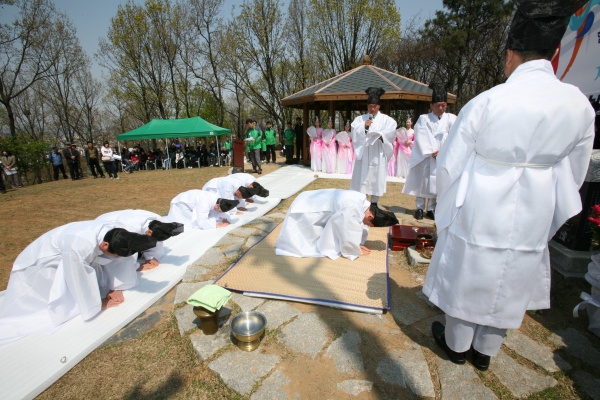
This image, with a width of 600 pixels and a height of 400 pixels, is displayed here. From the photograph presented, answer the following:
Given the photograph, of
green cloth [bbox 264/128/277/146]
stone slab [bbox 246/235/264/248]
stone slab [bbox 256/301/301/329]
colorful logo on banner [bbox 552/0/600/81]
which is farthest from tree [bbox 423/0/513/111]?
stone slab [bbox 256/301/301/329]

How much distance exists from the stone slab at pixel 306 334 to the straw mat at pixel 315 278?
28 centimetres

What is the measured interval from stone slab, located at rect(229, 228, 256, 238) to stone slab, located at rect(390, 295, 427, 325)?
258 cm

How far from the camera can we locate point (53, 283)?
276 centimetres

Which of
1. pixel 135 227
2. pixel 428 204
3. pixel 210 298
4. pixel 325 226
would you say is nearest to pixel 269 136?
pixel 428 204

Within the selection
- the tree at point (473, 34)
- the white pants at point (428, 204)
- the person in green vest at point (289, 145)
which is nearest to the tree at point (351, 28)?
the tree at point (473, 34)

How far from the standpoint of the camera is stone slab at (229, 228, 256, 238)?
4.94m

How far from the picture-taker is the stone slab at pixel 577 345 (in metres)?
2.39

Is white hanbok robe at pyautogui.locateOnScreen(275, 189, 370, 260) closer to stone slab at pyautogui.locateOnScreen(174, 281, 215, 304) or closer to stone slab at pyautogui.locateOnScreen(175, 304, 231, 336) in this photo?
stone slab at pyautogui.locateOnScreen(174, 281, 215, 304)

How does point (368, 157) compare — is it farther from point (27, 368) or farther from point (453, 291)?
point (27, 368)

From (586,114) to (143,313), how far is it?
12.5 ft

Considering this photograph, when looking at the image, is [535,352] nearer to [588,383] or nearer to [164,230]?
[588,383]

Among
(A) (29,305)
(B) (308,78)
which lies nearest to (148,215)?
(A) (29,305)

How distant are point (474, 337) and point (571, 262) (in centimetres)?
206

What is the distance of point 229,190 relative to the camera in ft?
19.4
